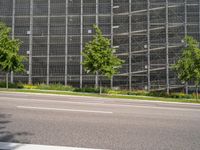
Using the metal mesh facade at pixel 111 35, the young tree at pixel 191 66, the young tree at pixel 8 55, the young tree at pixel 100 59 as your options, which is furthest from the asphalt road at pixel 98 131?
the metal mesh facade at pixel 111 35

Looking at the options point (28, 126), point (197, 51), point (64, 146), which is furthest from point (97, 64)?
point (64, 146)

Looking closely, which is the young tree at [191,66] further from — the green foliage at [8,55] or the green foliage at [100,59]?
the green foliage at [8,55]

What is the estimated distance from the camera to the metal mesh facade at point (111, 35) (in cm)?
3509

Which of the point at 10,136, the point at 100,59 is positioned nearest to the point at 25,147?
the point at 10,136

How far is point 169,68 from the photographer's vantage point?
3488 centimetres

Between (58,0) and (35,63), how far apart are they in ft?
30.8

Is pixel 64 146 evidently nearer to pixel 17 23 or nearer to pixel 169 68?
pixel 169 68

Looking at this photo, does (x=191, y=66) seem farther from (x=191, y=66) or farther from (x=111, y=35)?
(x=111, y=35)

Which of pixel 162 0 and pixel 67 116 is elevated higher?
pixel 162 0

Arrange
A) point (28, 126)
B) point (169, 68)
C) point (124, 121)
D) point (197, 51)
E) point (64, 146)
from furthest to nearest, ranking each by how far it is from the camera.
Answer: point (169, 68), point (197, 51), point (124, 121), point (28, 126), point (64, 146)

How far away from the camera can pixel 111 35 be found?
117 ft

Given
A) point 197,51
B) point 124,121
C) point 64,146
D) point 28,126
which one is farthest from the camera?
point 197,51

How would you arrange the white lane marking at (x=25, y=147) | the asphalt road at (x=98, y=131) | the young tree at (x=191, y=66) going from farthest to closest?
the young tree at (x=191, y=66) → the asphalt road at (x=98, y=131) → the white lane marking at (x=25, y=147)

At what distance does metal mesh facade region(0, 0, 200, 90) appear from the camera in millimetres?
35094
